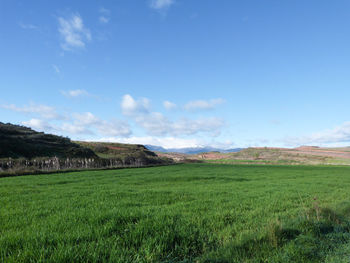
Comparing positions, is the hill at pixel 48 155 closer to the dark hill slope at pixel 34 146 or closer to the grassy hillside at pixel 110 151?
the dark hill slope at pixel 34 146

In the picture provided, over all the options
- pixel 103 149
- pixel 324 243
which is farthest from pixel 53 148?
pixel 324 243

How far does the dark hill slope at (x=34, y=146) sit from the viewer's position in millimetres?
39369

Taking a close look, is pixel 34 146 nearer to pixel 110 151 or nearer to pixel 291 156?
pixel 110 151

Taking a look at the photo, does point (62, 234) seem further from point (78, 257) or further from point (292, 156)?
point (292, 156)

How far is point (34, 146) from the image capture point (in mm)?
44906

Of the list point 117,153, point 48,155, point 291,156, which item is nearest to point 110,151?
point 117,153

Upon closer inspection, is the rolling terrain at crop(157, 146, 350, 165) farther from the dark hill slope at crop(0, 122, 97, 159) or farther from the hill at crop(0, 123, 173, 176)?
the dark hill slope at crop(0, 122, 97, 159)

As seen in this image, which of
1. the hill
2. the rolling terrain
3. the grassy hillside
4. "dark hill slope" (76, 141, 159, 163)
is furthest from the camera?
the rolling terrain

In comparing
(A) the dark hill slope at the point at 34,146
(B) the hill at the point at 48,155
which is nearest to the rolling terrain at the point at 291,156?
(B) the hill at the point at 48,155

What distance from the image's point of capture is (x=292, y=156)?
74.9 meters

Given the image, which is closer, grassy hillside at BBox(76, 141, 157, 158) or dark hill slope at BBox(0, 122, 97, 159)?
dark hill slope at BBox(0, 122, 97, 159)

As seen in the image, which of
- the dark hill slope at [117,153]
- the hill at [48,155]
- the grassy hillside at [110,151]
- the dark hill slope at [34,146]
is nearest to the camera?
the hill at [48,155]

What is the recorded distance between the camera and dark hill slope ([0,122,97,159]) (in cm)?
3937

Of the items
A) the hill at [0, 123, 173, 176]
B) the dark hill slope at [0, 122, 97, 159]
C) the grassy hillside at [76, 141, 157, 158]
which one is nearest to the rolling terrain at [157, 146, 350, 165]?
the grassy hillside at [76, 141, 157, 158]
